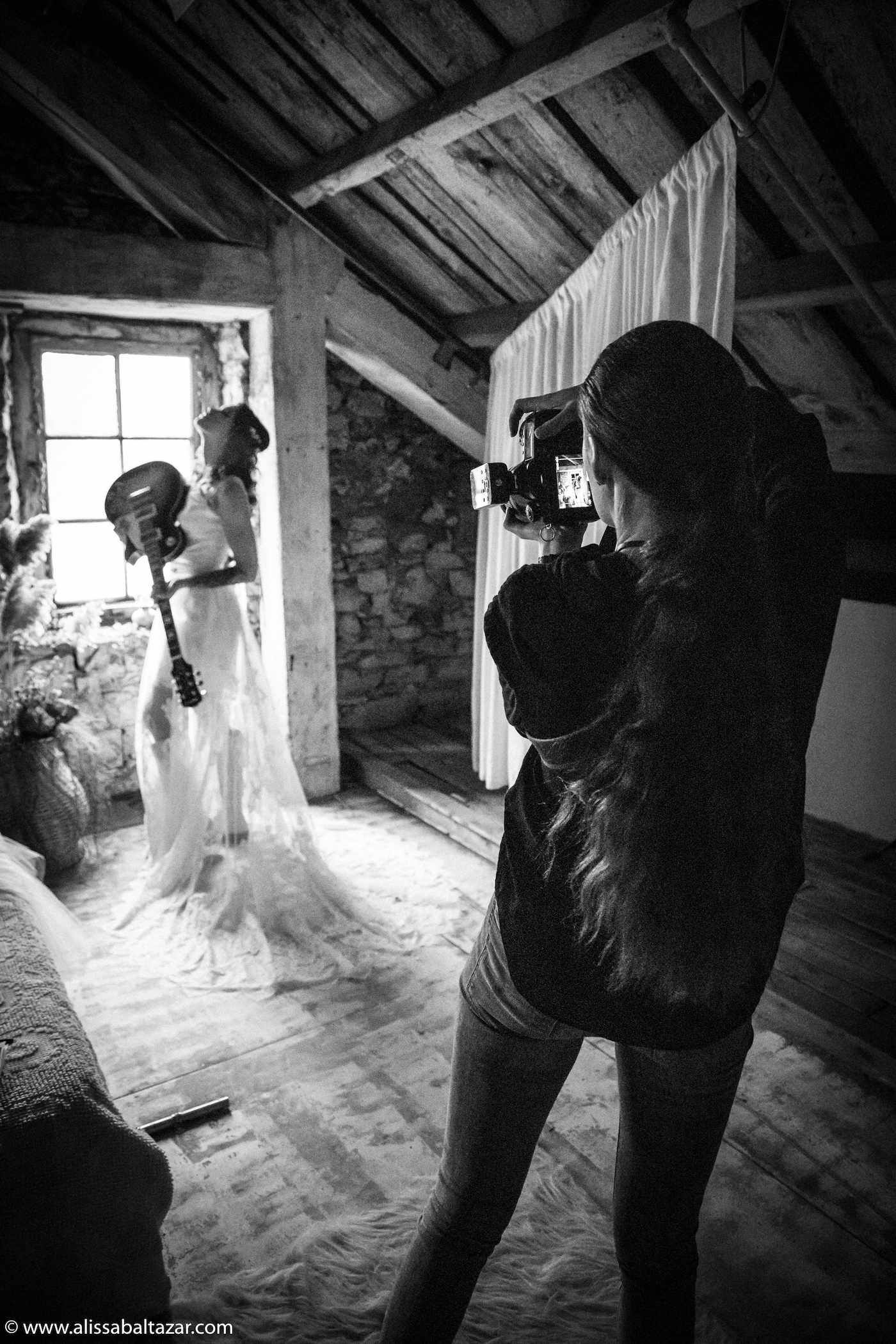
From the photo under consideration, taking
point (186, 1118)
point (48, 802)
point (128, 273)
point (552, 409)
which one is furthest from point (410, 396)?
point (186, 1118)

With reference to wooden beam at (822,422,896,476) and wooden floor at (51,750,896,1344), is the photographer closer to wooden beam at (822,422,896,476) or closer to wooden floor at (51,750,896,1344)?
wooden floor at (51,750,896,1344)

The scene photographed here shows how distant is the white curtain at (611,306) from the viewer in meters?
2.52

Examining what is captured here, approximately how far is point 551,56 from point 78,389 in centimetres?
237

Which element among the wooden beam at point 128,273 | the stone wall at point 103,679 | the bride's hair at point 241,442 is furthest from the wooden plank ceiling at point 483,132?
the stone wall at point 103,679

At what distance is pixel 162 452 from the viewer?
4.25m

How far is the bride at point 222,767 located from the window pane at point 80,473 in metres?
0.96

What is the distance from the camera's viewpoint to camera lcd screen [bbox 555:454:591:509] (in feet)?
4.98

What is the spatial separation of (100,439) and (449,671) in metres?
2.10

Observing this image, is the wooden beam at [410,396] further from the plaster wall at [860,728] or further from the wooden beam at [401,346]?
the plaster wall at [860,728]

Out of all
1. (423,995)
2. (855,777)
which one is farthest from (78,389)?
(855,777)

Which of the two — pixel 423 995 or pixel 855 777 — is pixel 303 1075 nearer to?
pixel 423 995

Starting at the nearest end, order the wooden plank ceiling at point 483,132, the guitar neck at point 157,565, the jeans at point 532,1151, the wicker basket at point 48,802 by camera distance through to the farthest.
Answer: the jeans at point 532,1151 → the wooden plank ceiling at point 483,132 → the guitar neck at point 157,565 → the wicker basket at point 48,802

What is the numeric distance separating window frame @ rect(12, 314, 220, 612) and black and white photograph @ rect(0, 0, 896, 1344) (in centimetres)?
2

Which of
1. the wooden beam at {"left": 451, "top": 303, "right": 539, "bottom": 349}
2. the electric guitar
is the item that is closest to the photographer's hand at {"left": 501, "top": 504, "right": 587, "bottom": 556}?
the electric guitar
